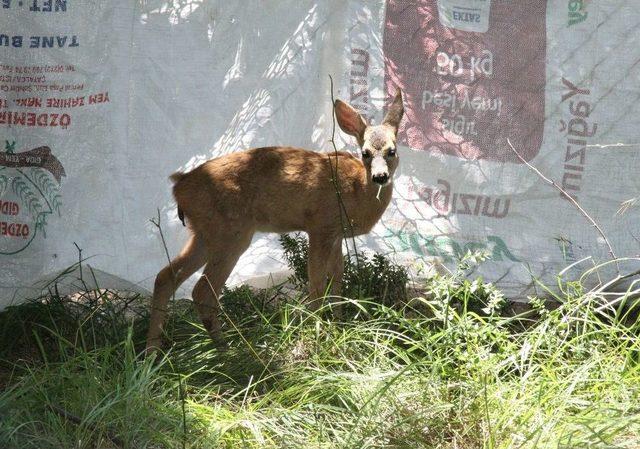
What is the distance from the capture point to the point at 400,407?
4316 millimetres

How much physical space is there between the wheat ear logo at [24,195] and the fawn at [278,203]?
0.97 metres

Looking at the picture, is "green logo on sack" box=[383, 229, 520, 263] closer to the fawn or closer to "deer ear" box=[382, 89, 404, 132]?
the fawn

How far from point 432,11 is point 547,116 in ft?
3.64

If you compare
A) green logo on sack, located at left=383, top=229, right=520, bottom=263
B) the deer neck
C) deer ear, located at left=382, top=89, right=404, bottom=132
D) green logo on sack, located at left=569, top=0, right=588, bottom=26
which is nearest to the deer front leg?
the deer neck

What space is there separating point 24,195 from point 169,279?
128 centimetres

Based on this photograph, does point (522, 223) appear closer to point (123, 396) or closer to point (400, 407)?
point (400, 407)

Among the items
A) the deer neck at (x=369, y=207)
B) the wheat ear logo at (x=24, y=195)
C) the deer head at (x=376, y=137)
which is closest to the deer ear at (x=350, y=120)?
the deer head at (x=376, y=137)

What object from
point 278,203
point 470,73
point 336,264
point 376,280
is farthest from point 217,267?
point 470,73

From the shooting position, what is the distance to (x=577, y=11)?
6.93 meters

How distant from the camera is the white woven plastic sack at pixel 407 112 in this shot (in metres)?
A: 6.65

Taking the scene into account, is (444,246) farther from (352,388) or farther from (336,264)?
(352,388)

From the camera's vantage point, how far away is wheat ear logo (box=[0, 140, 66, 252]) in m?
6.44

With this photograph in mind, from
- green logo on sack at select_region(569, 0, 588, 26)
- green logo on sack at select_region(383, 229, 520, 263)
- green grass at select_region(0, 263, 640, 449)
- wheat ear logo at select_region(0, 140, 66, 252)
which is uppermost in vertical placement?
green logo on sack at select_region(569, 0, 588, 26)

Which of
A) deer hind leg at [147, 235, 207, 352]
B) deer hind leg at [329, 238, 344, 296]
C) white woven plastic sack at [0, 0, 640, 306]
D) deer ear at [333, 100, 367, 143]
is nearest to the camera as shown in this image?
deer hind leg at [147, 235, 207, 352]
